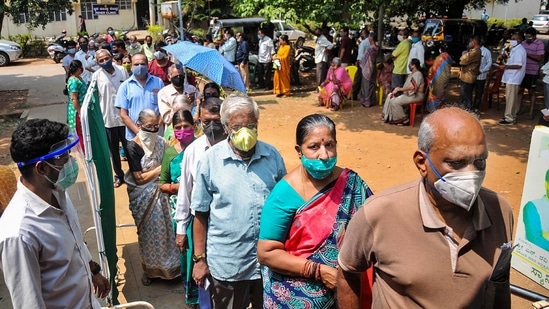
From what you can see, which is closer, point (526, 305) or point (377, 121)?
point (526, 305)

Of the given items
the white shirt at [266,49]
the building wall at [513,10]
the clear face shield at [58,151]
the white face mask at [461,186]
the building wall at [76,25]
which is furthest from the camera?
the building wall at [513,10]

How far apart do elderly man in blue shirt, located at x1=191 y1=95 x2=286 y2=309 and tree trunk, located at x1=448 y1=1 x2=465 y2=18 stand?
15.0 m

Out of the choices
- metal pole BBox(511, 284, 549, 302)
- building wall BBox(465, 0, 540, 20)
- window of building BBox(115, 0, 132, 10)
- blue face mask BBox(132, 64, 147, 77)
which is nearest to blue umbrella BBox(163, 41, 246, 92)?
blue face mask BBox(132, 64, 147, 77)

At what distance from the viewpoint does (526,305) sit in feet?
13.5

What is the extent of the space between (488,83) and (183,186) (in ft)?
32.3

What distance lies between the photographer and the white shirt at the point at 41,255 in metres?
2.05

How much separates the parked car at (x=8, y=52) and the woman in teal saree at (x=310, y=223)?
21.1 meters

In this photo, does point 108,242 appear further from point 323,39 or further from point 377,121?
point 323,39

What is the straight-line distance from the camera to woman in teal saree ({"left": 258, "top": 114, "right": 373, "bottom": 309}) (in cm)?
230

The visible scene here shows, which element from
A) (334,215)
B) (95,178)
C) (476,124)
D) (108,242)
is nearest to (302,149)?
(334,215)

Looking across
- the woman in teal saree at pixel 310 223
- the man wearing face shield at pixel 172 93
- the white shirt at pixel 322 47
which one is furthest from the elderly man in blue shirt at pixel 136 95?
the white shirt at pixel 322 47

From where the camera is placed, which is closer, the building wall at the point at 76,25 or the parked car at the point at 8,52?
the parked car at the point at 8,52

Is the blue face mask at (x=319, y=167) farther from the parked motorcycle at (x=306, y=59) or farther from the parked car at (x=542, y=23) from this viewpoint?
the parked car at (x=542, y=23)

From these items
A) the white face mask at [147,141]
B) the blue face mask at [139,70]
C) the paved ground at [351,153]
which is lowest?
the paved ground at [351,153]
